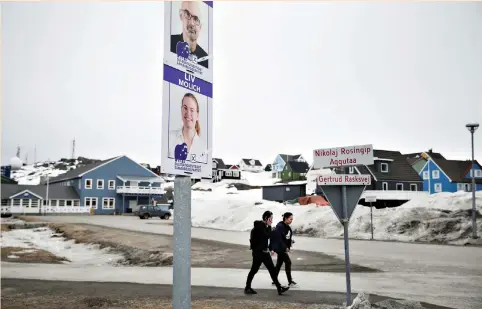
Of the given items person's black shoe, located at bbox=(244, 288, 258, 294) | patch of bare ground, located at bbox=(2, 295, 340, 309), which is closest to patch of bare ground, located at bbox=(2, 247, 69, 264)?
patch of bare ground, located at bbox=(2, 295, 340, 309)

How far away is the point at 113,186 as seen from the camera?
70.6 meters

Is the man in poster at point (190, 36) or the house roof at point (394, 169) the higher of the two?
the house roof at point (394, 169)

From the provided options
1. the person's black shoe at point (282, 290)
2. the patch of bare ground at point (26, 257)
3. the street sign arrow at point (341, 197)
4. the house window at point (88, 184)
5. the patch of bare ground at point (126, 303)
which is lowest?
the patch of bare ground at point (26, 257)

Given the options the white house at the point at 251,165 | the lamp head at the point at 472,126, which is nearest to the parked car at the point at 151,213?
the lamp head at the point at 472,126

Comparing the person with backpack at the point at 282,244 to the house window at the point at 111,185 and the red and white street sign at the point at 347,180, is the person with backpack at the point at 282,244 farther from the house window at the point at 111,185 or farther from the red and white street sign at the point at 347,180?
the house window at the point at 111,185

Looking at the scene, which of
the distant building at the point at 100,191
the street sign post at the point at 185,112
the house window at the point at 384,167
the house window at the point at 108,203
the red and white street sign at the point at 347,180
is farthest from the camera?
the house window at the point at 108,203

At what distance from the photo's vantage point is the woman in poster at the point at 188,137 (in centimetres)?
385

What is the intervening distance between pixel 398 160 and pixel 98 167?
4636cm

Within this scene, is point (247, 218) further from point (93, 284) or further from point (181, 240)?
point (181, 240)

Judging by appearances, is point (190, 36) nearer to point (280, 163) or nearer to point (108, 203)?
point (108, 203)

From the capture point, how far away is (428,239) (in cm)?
2427

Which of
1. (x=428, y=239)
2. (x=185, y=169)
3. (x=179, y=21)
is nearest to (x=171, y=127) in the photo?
(x=185, y=169)

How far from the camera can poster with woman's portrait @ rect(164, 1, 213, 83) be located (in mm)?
3791

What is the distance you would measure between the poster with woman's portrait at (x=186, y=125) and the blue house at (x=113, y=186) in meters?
67.1
